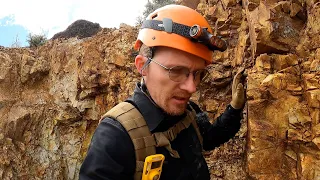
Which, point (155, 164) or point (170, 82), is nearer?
point (155, 164)

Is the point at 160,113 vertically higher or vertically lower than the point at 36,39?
lower

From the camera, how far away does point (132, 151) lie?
230 cm

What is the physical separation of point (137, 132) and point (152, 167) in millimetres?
310

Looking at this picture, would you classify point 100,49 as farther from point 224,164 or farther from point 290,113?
point 290,113

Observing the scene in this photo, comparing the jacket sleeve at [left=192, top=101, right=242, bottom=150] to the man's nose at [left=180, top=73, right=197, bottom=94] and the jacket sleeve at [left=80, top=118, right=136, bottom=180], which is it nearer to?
the man's nose at [left=180, top=73, right=197, bottom=94]

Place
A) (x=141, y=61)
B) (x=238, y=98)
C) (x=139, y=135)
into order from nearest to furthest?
(x=139, y=135), (x=141, y=61), (x=238, y=98)

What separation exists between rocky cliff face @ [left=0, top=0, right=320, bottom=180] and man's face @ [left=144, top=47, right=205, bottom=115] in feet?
5.62

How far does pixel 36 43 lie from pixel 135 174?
1527 centimetres

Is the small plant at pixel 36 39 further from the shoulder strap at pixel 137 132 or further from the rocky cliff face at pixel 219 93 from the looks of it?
the shoulder strap at pixel 137 132

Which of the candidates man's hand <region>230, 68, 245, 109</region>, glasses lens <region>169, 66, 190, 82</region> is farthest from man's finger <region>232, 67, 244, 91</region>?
glasses lens <region>169, 66, 190, 82</region>

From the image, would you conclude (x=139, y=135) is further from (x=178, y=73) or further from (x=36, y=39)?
(x=36, y=39)

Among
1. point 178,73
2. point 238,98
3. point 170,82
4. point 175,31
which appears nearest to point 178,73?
point 178,73

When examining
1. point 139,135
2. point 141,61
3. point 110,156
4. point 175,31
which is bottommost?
point 110,156

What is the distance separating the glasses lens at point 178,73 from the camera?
8.51ft
